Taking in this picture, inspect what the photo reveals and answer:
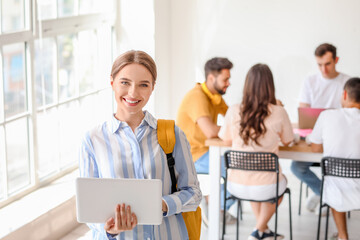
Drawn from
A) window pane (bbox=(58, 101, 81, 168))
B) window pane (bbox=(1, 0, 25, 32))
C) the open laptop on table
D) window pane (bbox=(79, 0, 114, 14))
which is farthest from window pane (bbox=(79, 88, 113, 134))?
the open laptop on table

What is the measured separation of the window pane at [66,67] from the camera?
15.0ft

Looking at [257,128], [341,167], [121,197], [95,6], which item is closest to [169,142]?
[121,197]

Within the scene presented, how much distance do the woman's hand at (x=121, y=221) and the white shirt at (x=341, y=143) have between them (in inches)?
89.5

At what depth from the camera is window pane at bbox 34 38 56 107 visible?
427 centimetres

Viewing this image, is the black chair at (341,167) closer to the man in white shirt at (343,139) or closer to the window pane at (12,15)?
the man in white shirt at (343,139)

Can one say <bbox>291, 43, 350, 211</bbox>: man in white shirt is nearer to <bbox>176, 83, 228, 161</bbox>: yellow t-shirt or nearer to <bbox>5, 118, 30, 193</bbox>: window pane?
<bbox>176, 83, 228, 161</bbox>: yellow t-shirt

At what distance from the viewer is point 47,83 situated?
4426 millimetres

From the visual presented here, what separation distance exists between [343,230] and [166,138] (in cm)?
260

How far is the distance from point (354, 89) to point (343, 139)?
0.34m

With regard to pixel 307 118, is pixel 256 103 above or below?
above

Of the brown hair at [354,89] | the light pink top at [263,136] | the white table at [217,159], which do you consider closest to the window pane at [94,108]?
the white table at [217,159]

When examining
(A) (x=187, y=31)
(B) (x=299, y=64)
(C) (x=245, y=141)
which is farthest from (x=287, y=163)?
(C) (x=245, y=141)

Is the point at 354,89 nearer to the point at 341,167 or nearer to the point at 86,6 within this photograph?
the point at 341,167

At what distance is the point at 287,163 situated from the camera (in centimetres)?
625
